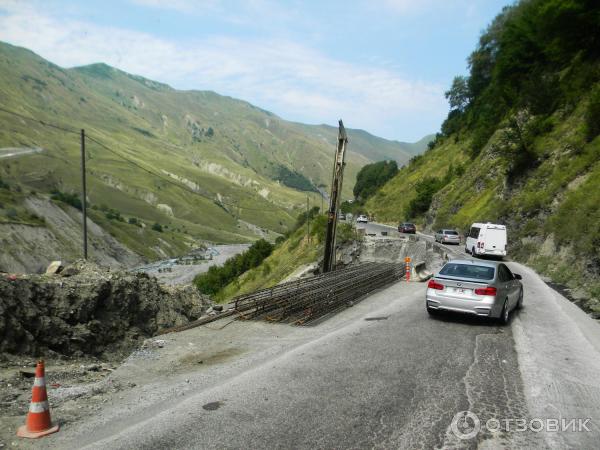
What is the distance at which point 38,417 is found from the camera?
544 cm

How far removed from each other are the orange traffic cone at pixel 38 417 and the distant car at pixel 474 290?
29.2ft

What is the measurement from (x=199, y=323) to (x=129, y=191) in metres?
181

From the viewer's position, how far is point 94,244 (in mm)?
87500

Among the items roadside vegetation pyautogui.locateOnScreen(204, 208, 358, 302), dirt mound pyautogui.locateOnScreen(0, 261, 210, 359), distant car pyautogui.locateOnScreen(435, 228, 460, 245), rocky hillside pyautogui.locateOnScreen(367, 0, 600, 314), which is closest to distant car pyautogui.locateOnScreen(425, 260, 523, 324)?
rocky hillside pyautogui.locateOnScreen(367, 0, 600, 314)

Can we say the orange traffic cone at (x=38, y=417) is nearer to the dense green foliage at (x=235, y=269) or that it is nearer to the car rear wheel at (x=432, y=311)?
the car rear wheel at (x=432, y=311)

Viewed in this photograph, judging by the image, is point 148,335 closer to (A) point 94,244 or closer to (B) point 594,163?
(B) point 594,163

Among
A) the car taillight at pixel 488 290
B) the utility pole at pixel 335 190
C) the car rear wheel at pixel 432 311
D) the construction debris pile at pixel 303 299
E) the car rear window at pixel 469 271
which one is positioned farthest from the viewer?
the utility pole at pixel 335 190

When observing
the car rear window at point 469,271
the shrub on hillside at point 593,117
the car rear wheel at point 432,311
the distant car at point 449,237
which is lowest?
the distant car at point 449,237

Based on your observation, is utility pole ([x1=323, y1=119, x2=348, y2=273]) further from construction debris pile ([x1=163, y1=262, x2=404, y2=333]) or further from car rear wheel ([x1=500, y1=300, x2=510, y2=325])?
car rear wheel ([x1=500, y1=300, x2=510, y2=325])

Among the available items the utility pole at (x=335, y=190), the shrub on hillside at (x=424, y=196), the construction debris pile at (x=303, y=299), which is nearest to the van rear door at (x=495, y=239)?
the utility pole at (x=335, y=190)

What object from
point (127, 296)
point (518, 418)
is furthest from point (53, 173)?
point (518, 418)

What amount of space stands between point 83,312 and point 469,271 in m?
10.4

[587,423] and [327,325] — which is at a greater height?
[587,423]

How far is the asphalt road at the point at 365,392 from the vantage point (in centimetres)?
536
